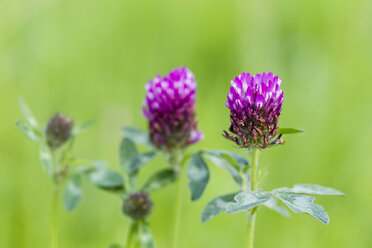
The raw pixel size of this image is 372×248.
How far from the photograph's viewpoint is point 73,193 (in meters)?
2.33

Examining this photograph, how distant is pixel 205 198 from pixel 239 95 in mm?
1638

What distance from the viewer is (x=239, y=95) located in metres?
1.89

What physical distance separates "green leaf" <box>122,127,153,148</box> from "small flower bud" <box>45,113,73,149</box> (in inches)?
10.6

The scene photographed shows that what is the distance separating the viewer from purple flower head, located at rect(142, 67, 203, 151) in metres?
2.34

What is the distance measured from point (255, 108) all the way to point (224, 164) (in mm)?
366

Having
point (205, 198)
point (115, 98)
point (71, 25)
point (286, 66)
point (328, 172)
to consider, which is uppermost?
point (71, 25)

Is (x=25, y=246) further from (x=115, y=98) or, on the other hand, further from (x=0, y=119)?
(x=115, y=98)

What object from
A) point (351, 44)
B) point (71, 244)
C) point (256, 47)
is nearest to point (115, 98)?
point (256, 47)

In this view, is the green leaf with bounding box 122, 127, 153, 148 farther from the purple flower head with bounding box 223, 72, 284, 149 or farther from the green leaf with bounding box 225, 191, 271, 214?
the green leaf with bounding box 225, 191, 271, 214

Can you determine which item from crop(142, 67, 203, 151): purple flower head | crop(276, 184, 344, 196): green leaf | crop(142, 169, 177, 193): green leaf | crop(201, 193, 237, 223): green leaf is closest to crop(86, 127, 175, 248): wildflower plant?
crop(142, 169, 177, 193): green leaf

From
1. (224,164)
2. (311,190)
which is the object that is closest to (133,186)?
(224,164)

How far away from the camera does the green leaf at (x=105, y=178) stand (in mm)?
2312

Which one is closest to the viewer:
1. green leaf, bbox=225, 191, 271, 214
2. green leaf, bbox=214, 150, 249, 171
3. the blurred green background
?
green leaf, bbox=225, 191, 271, 214

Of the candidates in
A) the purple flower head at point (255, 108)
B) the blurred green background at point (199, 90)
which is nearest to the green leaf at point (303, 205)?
the purple flower head at point (255, 108)
